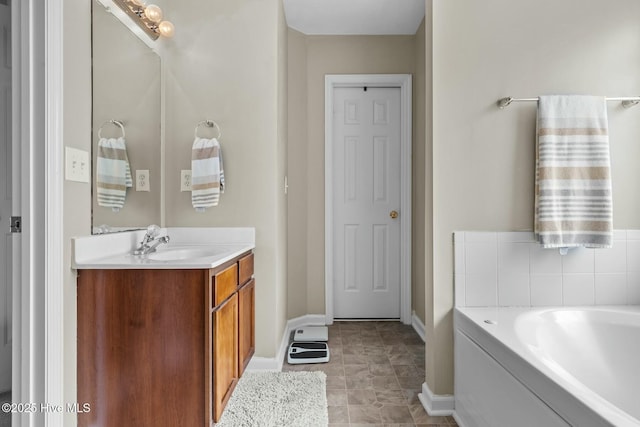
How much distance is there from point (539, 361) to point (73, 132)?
188 cm

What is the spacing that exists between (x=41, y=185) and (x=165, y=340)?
2.37ft

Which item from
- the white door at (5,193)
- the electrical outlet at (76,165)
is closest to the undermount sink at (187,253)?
the electrical outlet at (76,165)

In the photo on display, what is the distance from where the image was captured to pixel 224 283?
5.71 feet

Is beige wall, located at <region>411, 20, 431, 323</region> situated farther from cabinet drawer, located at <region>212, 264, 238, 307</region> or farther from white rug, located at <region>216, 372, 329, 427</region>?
cabinet drawer, located at <region>212, 264, 238, 307</region>

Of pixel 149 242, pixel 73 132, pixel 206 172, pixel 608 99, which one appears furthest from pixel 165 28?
pixel 608 99

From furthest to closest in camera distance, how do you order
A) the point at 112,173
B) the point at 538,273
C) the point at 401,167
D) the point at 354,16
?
the point at 401,167 → the point at 354,16 → the point at 538,273 → the point at 112,173

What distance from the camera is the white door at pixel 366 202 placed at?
346cm

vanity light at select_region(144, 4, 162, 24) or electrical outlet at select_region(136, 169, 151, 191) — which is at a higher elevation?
vanity light at select_region(144, 4, 162, 24)

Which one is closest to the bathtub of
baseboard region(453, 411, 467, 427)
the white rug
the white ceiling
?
baseboard region(453, 411, 467, 427)

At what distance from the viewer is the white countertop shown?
1.52 meters

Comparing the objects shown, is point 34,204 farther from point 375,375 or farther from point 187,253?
point 375,375

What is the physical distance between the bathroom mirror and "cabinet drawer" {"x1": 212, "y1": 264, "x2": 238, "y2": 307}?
0.57 meters

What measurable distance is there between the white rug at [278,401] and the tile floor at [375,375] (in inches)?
2.8

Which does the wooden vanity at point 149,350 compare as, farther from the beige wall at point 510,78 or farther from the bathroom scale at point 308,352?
the beige wall at point 510,78
